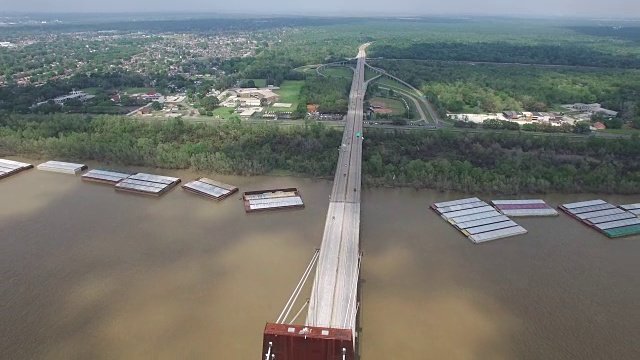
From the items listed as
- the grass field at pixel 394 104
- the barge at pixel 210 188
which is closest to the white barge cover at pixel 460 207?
the barge at pixel 210 188

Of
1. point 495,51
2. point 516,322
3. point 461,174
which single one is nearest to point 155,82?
point 461,174


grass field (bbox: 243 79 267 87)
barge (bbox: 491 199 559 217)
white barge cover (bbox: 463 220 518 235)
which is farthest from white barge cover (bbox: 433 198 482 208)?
grass field (bbox: 243 79 267 87)

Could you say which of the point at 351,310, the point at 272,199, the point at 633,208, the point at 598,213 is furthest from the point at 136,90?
the point at 633,208

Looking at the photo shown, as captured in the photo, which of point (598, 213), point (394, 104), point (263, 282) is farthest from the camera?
point (394, 104)

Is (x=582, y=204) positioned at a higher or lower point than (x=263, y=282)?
higher

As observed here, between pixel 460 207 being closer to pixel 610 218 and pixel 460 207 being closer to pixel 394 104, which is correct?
pixel 610 218

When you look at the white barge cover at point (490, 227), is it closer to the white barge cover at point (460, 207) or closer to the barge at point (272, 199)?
the white barge cover at point (460, 207)

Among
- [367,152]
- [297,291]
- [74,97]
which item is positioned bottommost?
[297,291]

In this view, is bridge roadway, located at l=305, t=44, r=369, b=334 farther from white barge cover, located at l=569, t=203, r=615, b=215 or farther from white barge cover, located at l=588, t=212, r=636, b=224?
white barge cover, located at l=588, t=212, r=636, b=224
